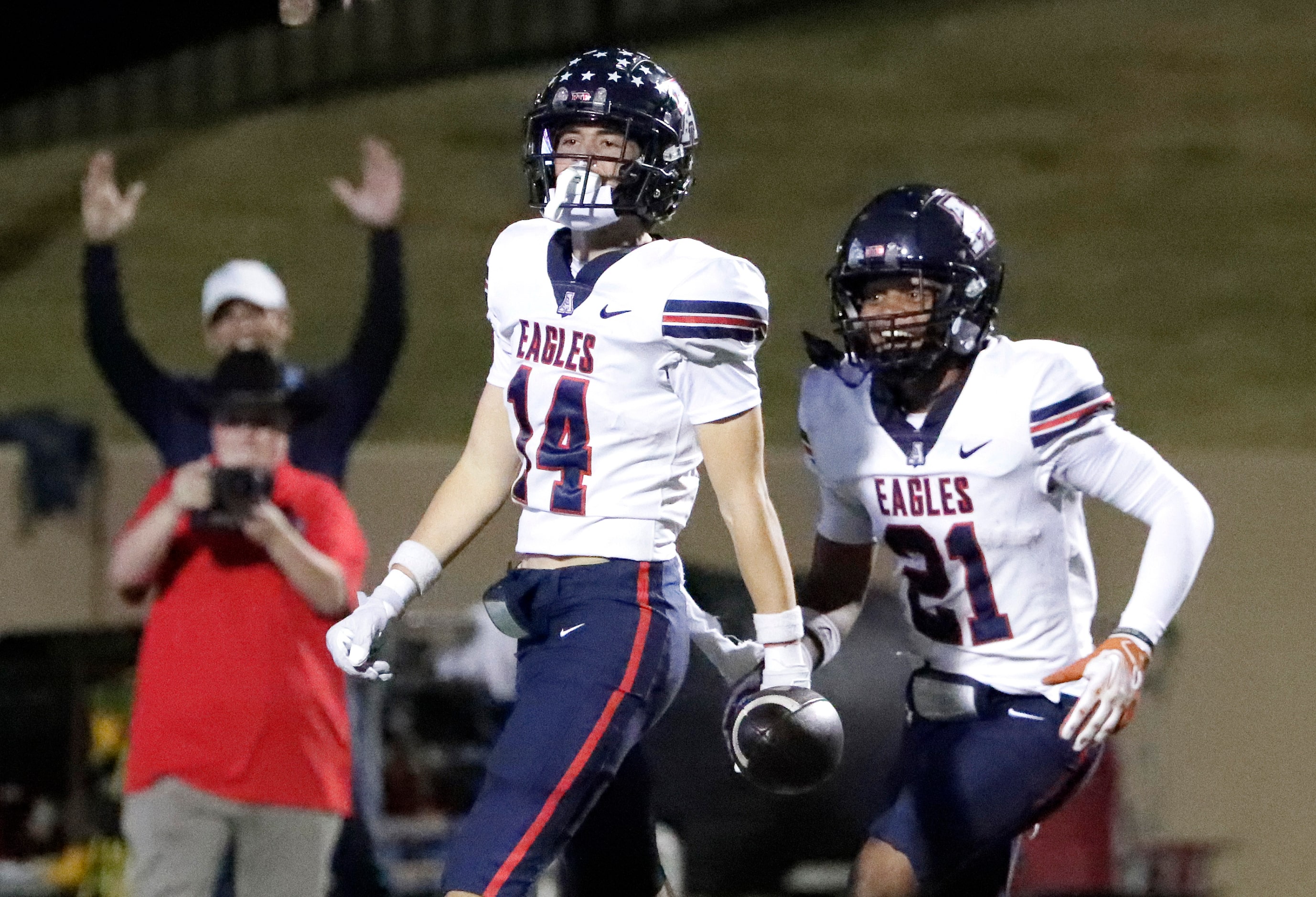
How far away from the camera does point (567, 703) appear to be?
289cm

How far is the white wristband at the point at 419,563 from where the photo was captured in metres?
3.15

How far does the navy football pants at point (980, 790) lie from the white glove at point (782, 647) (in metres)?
0.34

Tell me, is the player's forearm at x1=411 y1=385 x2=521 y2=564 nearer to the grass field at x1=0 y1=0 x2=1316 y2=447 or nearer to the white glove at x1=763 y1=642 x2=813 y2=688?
the white glove at x1=763 y1=642 x2=813 y2=688

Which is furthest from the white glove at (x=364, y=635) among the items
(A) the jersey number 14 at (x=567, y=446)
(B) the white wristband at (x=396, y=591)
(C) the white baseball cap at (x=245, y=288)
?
(C) the white baseball cap at (x=245, y=288)

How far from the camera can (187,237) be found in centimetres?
740

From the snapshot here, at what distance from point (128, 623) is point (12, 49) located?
307 centimetres

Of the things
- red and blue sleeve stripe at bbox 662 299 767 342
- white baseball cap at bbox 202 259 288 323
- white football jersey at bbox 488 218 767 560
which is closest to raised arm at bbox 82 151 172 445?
white baseball cap at bbox 202 259 288 323

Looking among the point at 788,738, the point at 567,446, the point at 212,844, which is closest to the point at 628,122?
the point at 567,446

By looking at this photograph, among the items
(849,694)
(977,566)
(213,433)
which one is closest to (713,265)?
(977,566)

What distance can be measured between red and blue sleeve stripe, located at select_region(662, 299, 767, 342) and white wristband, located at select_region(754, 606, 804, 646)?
1.37 feet

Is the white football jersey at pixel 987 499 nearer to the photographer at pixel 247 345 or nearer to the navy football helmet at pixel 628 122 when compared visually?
the navy football helmet at pixel 628 122

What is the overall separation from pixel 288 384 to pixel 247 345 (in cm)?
16

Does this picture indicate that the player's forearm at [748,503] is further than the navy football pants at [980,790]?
No

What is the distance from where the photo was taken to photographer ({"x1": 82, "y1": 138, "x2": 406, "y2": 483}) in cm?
419
